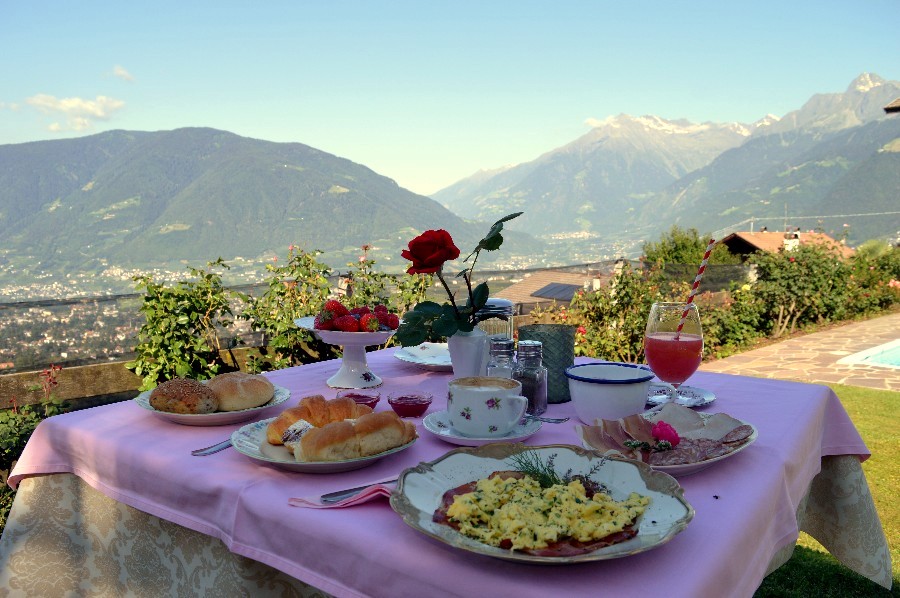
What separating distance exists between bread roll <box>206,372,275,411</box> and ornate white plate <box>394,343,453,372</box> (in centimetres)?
65

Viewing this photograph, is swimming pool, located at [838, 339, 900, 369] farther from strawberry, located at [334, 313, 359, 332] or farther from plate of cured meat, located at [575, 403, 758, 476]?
strawberry, located at [334, 313, 359, 332]

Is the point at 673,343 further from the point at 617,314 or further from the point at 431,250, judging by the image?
the point at 617,314

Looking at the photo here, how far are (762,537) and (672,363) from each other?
0.56 meters

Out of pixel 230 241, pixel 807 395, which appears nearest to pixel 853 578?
pixel 807 395

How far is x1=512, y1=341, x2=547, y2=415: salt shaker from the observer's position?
150 centimetres

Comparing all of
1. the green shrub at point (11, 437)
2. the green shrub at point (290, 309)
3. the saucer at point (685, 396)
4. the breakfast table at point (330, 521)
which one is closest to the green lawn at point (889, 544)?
the breakfast table at point (330, 521)

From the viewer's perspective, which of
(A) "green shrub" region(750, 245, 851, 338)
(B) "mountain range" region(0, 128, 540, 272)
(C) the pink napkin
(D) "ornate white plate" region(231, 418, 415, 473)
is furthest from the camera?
(B) "mountain range" region(0, 128, 540, 272)

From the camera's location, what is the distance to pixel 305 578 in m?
0.91

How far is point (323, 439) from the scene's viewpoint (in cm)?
109

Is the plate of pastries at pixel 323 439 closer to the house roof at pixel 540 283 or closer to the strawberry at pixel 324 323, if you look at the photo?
the strawberry at pixel 324 323

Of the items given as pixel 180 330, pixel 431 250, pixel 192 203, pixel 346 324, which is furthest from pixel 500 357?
pixel 192 203

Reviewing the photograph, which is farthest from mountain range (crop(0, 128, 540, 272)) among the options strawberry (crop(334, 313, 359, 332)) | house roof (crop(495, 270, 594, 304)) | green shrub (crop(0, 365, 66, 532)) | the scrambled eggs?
the scrambled eggs

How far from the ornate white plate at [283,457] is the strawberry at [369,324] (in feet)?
1.82

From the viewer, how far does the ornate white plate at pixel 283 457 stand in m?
1.08
